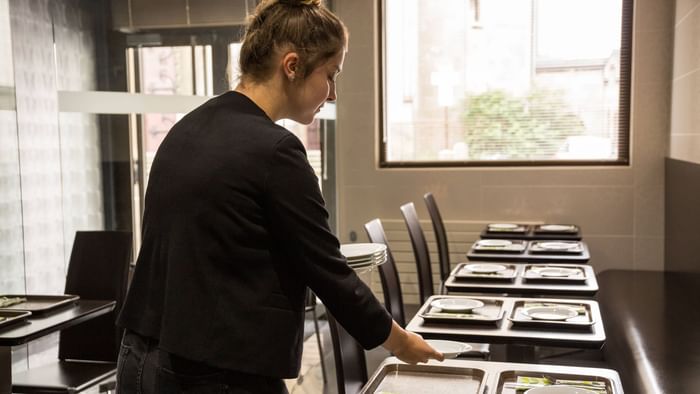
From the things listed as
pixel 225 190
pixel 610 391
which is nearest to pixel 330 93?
pixel 225 190

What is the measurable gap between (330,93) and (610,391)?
0.86 metres

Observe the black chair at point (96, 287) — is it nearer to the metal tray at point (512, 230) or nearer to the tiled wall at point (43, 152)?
the tiled wall at point (43, 152)

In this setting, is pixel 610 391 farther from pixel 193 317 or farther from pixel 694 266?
pixel 694 266

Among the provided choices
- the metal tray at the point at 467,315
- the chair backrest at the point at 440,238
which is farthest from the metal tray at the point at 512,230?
the metal tray at the point at 467,315

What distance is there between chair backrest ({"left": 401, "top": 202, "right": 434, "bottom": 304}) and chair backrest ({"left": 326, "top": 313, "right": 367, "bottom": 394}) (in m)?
1.29

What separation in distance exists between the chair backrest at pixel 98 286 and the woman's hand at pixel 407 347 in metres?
1.88

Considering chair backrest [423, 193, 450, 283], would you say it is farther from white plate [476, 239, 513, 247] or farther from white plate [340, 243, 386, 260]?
white plate [340, 243, 386, 260]

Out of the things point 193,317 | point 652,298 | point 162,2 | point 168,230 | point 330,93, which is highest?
point 162,2

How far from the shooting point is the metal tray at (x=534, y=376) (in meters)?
1.52

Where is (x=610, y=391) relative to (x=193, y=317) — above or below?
below

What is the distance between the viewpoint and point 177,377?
1244 millimetres

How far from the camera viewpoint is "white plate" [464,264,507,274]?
2.99 m

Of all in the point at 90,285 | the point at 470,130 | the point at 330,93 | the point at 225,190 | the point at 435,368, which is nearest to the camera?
the point at 225,190

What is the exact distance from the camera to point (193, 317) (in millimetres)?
1210
